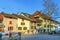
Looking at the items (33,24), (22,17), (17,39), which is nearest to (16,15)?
(22,17)

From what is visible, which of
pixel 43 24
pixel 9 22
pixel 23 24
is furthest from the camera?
pixel 43 24

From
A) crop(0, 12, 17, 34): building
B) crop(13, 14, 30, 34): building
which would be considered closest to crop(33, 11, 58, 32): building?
crop(13, 14, 30, 34): building

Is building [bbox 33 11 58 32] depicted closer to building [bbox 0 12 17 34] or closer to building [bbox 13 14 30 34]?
building [bbox 13 14 30 34]

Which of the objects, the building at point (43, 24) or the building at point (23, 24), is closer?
the building at point (23, 24)

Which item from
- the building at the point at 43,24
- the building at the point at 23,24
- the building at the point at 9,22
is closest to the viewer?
the building at the point at 9,22

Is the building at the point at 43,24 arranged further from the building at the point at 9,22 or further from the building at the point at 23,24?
the building at the point at 9,22

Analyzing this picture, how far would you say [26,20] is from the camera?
55688mm

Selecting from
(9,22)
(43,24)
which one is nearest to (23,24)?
(9,22)

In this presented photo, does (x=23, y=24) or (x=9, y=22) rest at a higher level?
(x=9, y=22)

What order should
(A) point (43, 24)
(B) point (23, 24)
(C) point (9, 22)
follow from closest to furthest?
(C) point (9, 22) < (B) point (23, 24) < (A) point (43, 24)

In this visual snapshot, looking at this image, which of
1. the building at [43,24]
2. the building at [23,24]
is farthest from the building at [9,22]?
the building at [43,24]

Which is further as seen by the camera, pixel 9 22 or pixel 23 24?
pixel 23 24

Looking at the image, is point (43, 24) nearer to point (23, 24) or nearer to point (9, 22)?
point (23, 24)

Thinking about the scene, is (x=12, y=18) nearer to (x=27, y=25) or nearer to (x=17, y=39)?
(x=27, y=25)
